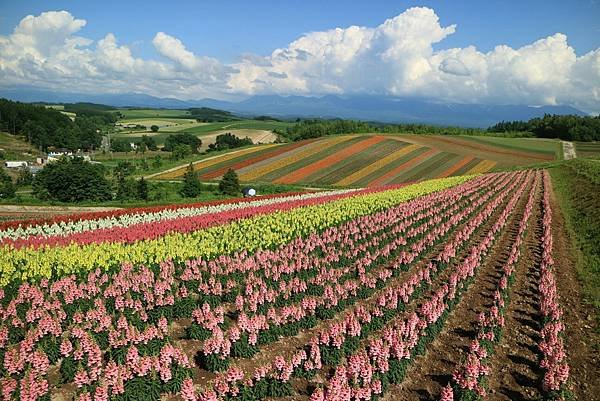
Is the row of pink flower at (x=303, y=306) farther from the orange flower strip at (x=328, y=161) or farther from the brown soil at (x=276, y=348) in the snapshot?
the orange flower strip at (x=328, y=161)

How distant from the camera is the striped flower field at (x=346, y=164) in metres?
65.9

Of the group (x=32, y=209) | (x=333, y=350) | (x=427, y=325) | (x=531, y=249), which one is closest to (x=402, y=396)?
(x=333, y=350)

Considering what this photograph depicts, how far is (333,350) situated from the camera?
34.8ft

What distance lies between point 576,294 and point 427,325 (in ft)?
22.0

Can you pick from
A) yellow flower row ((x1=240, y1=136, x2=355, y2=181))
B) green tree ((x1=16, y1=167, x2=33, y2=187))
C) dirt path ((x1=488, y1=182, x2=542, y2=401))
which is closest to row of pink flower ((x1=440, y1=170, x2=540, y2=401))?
Answer: dirt path ((x1=488, y1=182, x2=542, y2=401))

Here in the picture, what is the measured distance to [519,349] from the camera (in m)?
11.6

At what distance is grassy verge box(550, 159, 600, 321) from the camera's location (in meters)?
16.9

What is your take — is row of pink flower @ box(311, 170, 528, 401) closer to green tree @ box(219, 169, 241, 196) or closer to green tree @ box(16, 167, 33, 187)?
green tree @ box(219, 169, 241, 196)

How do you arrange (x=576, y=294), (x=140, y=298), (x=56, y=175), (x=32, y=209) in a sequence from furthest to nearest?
(x=56, y=175) → (x=32, y=209) → (x=576, y=294) → (x=140, y=298)

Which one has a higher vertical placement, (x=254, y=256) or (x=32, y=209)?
(x=254, y=256)

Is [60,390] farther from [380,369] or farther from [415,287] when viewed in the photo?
[415,287]

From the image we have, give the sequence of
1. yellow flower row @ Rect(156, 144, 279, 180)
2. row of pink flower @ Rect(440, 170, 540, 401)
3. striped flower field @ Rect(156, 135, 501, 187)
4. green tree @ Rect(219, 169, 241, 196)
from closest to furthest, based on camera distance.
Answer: row of pink flower @ Rect(440, 170, 540, 401) < green tree @ Rect(219, 169, 241, 196) < striped flower field @ Rect(156, 135, 501, 187) < yellow flower row @ Rect(156, 144, 279, 180)

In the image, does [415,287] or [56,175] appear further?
[56,175]

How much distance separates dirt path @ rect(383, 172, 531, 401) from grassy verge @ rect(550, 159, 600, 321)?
10.1 feet
